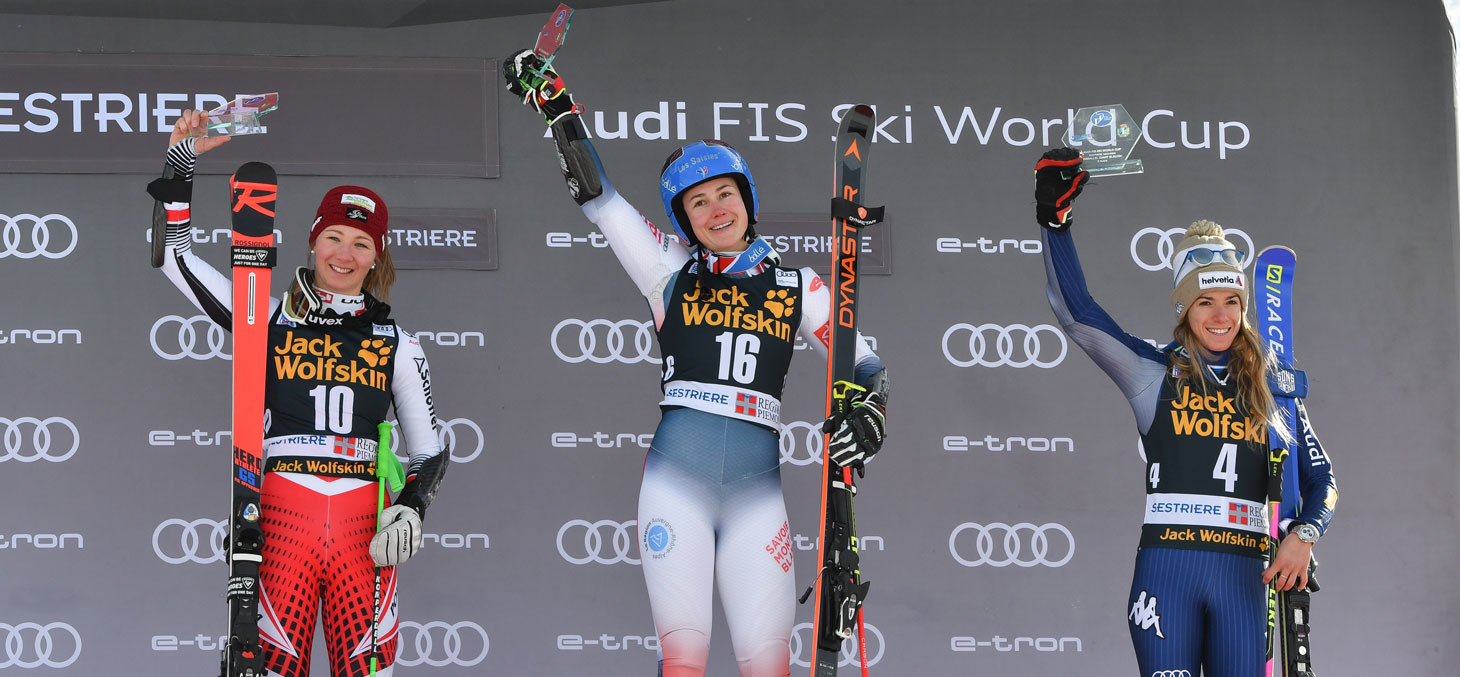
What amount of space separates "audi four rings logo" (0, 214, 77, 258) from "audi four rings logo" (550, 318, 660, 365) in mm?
1798

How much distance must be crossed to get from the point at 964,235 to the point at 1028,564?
1.30 metres

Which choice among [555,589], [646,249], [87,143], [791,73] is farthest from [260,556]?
[791,73]

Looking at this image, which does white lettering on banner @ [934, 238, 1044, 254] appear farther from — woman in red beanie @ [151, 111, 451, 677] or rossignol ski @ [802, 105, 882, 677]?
woman in red beanie @ [151, 111, 451, 677]

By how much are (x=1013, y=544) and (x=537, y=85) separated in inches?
108

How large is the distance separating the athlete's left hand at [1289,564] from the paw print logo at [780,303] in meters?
1.40

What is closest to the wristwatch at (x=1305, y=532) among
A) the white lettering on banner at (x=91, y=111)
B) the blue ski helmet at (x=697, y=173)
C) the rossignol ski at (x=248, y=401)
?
the blue ski helmet at (x=697, y=173)

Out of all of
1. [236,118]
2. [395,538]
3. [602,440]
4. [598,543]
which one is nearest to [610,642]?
[598,543]

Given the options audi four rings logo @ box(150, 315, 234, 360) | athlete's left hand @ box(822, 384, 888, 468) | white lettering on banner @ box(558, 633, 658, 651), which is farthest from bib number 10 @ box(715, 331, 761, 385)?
audi four rings logo @ box(150, 315, 234, 360)

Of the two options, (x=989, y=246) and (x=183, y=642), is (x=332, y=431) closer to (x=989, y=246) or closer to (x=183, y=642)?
(x=183, y=642)

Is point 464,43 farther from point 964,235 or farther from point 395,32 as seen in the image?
point 964,235

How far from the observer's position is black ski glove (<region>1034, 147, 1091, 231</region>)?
355cm

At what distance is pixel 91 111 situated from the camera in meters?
4.79

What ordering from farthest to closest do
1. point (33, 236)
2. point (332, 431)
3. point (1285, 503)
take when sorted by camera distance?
1. point (33, 236)
2. point (1285, 503)
3. point (332, 431)

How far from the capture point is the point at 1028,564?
16.6 feet
